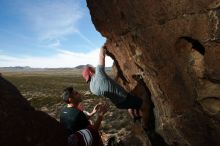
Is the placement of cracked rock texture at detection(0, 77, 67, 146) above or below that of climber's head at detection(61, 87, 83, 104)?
below

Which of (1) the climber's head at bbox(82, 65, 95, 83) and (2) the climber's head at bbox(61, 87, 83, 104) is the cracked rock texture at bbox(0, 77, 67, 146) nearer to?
(2) the climber's head at bbox(61, 87, 83, 104)

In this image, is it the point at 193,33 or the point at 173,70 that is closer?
the point at 193,33

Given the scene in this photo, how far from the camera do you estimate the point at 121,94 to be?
970cm

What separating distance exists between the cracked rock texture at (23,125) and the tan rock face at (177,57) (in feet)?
12.6

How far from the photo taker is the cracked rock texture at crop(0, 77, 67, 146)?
7109 mm

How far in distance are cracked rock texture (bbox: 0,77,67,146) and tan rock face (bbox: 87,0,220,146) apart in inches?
151

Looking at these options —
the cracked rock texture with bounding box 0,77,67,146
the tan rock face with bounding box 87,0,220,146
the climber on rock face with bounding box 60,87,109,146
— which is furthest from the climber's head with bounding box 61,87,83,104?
the tan rock face with bounding box 87,0,220,146

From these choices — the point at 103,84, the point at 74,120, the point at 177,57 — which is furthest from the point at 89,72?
the point at 177,57

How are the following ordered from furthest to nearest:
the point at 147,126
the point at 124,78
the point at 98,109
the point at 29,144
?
the point at 124,78 → the point at 147,126 → the point at 98,109 → the point at 29,144

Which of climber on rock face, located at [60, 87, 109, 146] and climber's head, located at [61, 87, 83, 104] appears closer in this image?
climber on rock face, located at [60, 87, 109, 146]

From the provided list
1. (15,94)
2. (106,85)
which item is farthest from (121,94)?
(15,94)

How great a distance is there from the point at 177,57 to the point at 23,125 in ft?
16.0

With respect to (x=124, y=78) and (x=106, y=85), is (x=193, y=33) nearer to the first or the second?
(x=106, y=85)

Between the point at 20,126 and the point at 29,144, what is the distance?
19.8 inches
